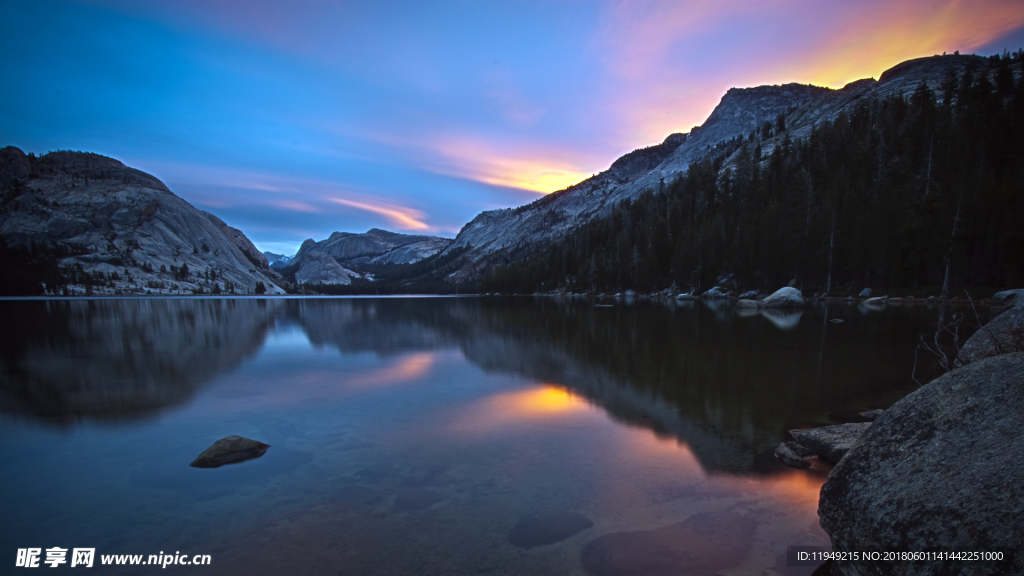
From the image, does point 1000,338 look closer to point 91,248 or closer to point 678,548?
point 678,548

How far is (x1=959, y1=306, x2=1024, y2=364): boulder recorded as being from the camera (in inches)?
248

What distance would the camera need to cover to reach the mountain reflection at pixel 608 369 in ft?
37.4

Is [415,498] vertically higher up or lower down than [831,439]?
lower down

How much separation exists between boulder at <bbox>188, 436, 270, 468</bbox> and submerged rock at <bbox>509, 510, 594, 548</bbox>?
6.74 m

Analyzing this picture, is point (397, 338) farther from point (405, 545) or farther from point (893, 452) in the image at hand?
point (893, 452)

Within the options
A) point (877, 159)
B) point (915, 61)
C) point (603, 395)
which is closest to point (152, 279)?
point (603, 395)

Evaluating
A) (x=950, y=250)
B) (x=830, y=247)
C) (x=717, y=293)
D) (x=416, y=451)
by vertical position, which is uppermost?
(x=830, y=247)

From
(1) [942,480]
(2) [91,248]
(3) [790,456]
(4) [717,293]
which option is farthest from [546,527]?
(2) [91,248]

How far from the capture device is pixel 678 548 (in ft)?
18.6

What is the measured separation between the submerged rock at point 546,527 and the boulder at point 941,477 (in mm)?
3316

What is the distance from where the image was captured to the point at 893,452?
15.4ft

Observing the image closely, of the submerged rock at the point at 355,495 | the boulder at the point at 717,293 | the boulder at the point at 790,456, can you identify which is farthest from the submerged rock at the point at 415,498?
the boulder at the point at 717,293

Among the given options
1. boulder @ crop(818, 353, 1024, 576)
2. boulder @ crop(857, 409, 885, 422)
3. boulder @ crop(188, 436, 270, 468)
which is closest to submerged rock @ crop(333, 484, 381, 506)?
boulder @ crop(188, 436, 270, 468)

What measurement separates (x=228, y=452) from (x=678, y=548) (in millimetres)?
9430
